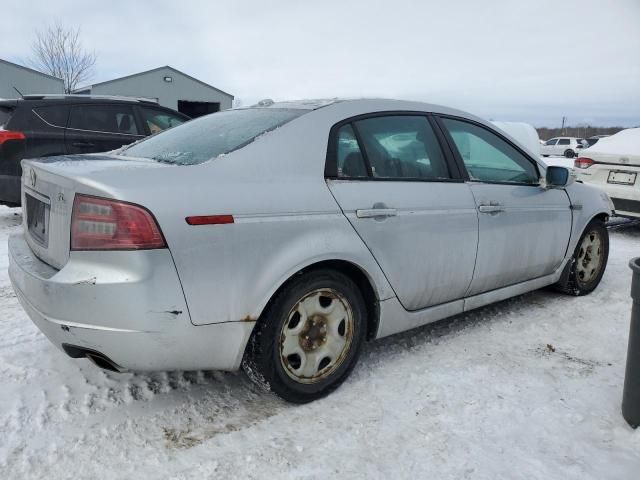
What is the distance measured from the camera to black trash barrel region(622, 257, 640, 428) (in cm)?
229

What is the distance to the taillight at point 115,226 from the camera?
1.99 meters

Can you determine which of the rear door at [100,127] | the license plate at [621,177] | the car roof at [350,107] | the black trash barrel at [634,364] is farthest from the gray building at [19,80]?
the black trash barrel at [634,364]

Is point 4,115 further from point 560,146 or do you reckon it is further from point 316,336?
point 560,146

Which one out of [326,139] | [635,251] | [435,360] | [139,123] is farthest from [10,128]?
[635,251]

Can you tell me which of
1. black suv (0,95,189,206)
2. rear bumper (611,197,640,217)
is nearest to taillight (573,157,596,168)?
rear bumper (611,197,640,217)

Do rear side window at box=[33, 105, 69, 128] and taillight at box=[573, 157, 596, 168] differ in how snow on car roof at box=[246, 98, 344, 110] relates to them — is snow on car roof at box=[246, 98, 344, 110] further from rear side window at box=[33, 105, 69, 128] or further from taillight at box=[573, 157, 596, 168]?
taillight at box=[573, 157, 596, 168]

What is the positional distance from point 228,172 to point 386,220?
2.98 ft

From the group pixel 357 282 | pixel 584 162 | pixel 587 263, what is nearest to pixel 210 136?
pixel 357 282

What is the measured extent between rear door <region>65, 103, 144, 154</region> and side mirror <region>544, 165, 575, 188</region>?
537 centimetres

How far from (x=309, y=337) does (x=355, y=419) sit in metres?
0.45

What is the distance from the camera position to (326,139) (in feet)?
8.68

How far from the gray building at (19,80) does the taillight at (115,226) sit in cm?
2859

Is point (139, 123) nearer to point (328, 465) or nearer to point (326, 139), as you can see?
point (326, 139)

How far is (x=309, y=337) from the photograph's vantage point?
257 cm
